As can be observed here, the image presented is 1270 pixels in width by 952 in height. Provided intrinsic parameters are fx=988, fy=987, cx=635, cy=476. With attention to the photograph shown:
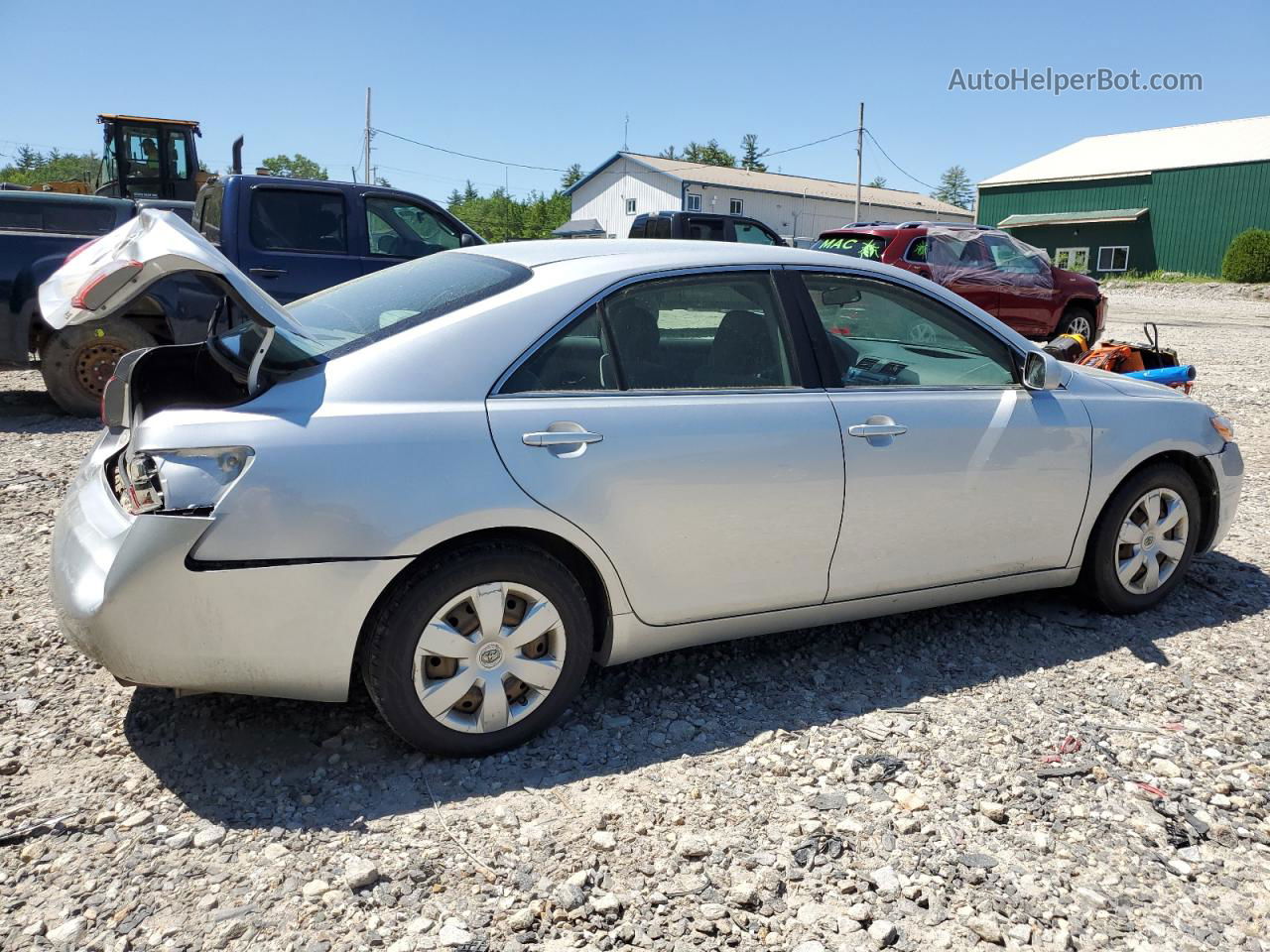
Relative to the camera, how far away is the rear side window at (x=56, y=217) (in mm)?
8867

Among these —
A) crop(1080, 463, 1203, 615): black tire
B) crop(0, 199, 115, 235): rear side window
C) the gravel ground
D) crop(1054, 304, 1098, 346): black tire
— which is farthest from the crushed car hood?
crop(1054, 304, 1098, 346): black tire

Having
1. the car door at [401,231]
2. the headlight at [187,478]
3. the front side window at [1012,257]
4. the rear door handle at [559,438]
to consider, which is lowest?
the headlight at [187,478]

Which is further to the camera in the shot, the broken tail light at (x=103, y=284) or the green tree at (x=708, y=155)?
the green tree at (x=708, y=155)

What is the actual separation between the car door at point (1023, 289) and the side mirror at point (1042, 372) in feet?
33.3

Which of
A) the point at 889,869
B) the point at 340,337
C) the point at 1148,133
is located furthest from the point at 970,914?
the point at 1148,133

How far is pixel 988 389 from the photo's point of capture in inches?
152

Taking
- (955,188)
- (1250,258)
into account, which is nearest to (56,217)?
(1250,258)

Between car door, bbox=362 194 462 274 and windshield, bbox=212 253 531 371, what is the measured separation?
516 cm

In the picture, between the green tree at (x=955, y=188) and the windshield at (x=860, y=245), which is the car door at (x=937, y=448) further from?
the green tree at (x=955, y=188)

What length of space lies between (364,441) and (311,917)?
4.00ft

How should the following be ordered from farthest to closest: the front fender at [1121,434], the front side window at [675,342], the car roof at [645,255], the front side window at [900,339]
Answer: the front fender at [1121,434] < the front side window at [900,339] < the car roof at [645,255] < the front side window at [675,342]

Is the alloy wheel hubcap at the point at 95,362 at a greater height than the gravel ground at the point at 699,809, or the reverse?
the alloy wheel hubcap at the point at 95,362

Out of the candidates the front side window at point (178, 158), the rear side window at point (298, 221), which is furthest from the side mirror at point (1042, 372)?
the front side window at point (178, 158)

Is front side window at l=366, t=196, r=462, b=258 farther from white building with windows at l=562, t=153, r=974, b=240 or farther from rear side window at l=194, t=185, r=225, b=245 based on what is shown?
white building with windows at l=562, t=153, r=974, b=240
